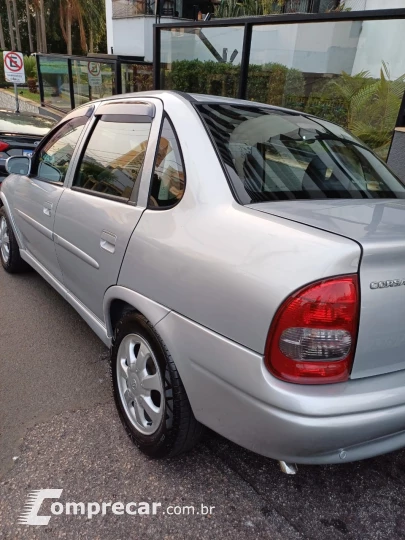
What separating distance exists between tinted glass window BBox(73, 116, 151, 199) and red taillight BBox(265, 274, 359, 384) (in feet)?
3.95

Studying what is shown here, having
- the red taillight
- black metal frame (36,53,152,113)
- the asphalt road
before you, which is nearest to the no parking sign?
black metal frame (36,53,152,113)

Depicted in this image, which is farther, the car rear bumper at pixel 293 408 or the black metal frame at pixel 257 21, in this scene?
the black metal frame at pixel 257 21

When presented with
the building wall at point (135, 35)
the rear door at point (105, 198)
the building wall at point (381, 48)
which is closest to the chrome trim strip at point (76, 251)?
the rear door at point (105, 198)

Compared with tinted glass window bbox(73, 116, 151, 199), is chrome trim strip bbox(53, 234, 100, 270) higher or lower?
lower

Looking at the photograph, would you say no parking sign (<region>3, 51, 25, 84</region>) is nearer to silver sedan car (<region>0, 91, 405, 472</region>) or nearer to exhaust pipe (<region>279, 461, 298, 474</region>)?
silver sedan car (<region>0, 91, 405, 472</region>)

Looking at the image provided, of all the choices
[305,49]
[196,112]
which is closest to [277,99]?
Answer: [305,49]

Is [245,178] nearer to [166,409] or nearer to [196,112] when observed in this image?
[196,112]

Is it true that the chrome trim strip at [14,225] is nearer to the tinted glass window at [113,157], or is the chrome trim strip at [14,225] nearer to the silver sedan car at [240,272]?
the silver sedan car at [240,272]

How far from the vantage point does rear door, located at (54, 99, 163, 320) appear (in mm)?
2178

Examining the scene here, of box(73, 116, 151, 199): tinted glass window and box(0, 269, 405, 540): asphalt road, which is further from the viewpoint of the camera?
box(73, 116, 151, 199): tinted glass window

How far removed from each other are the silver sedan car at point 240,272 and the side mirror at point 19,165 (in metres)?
0.92

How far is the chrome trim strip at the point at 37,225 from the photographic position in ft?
10.0

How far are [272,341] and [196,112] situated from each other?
123cm

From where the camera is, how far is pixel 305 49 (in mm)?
6781
